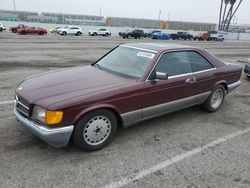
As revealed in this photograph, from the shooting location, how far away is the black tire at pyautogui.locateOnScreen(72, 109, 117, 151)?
11.3 ft

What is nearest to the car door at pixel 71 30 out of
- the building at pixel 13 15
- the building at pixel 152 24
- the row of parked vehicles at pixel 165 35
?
the row of parked vehicles at pixel 165 35

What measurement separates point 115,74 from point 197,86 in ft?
5.66

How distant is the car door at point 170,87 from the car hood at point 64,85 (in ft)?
1.41

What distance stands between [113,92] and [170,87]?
1.21 m

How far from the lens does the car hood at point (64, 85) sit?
339cm

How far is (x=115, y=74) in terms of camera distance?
4.24 m

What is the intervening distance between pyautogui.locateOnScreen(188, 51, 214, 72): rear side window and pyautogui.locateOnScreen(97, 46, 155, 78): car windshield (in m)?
1.04

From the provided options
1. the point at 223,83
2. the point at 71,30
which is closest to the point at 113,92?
the point at 223,83

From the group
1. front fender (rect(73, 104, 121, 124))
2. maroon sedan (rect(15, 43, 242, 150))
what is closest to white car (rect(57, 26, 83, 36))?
maroon sedan (rect(15, 43, 242, 150))

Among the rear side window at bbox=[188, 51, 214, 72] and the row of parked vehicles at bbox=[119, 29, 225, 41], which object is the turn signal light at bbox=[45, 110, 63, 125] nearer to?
the rear side window at bbox=[188, 51, 214, 72]

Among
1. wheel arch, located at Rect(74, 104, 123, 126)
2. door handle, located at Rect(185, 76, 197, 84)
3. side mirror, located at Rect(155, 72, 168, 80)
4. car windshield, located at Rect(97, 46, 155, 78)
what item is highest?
car windshield, located at Rect(97, 46, 155, 78)

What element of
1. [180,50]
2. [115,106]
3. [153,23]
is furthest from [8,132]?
[153,23]

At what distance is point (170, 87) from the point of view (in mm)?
4352

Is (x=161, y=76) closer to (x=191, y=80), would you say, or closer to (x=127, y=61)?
(x=127, y=61)
